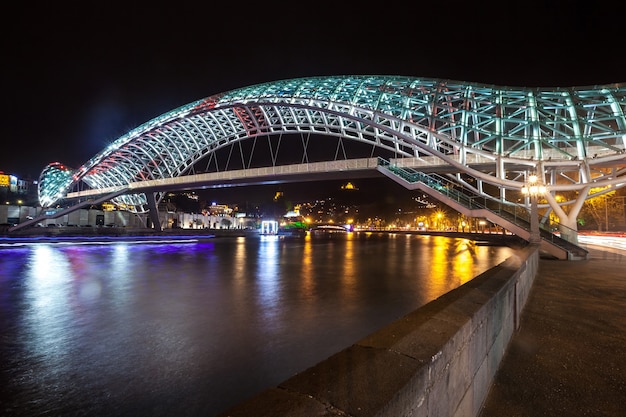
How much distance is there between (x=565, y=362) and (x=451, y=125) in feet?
102

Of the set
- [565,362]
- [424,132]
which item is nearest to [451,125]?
[424,132]

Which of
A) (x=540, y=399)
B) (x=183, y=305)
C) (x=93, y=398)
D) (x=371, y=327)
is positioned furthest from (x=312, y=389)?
(x=183, y=305)

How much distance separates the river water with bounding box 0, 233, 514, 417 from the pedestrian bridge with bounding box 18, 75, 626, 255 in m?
20.8

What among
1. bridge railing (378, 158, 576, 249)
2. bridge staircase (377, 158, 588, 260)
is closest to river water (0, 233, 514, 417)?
bridge staircase (377, 158, 588, 260)

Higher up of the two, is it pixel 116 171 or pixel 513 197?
pixel 116 171

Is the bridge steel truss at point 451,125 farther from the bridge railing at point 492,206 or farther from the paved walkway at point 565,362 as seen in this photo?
the paved walkway at point 565,362

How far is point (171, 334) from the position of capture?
6.67 m

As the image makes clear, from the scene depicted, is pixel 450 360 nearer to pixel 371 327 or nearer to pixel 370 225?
pixel 371 327

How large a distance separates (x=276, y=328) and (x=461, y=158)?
2929 centimetres

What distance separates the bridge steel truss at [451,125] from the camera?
90.5 feet

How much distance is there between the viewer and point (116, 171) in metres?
74.8

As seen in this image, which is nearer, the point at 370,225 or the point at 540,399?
the point at 540,399

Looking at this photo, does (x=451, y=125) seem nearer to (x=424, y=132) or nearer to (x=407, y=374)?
(x=424, y=132)

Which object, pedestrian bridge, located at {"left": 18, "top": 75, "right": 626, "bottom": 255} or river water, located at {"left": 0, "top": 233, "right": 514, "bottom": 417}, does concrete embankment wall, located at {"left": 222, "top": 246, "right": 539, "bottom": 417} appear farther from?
pedestrian bridge, located at {"left": 18, "top": 75, "right": 626, "bottom": 255}
